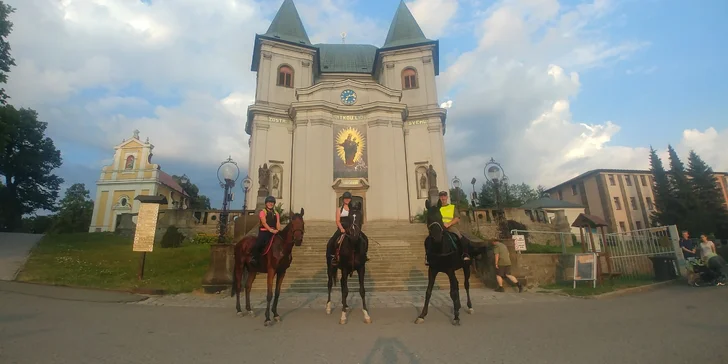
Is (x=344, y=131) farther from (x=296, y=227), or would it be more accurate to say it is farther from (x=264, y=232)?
(x=296, y=227)

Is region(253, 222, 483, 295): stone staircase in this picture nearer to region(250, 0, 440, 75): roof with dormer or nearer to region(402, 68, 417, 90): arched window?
region(402, 68, 417, 90): arched window

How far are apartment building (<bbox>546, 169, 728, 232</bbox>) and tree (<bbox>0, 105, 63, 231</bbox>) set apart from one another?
2802 inches

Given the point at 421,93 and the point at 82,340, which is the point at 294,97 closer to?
the point at 421,93

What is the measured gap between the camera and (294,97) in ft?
116

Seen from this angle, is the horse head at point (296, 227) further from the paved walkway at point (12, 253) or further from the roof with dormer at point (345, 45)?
the roof with dormer at point (345, 45)

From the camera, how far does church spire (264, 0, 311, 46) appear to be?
125 ft

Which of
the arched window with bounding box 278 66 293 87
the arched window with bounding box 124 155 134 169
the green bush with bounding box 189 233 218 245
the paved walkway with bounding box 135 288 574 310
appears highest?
the arched window with bounding box 278 66 293 87

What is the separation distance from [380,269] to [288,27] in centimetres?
3474

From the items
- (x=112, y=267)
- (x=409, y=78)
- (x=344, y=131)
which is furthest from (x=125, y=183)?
(x=409, y=78)

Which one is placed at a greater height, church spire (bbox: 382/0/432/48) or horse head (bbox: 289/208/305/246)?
church spire (bbox: 382/0/432/48)

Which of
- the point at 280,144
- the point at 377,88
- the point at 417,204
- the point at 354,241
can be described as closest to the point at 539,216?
the point at 417,204

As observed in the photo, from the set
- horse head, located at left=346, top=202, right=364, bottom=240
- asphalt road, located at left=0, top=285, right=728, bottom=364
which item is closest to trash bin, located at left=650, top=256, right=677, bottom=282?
asphalt road, located at left=0, top=285, right=728, bottom=364

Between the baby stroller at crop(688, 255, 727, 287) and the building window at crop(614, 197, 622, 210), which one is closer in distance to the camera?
the baby stroller at crop(688, 255, 727, 287)

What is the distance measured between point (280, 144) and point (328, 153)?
5.38 meters
